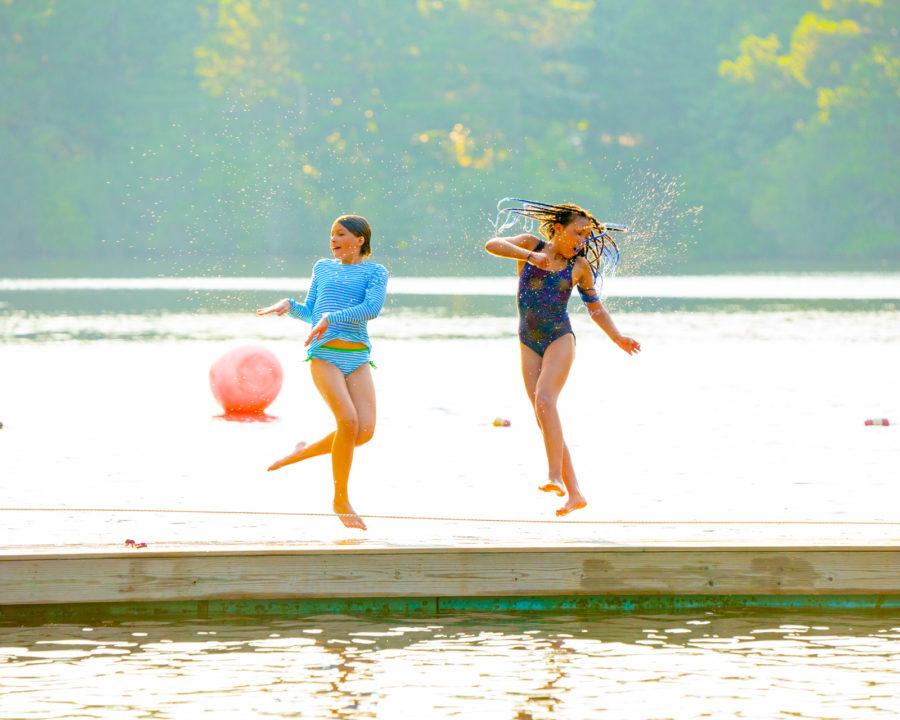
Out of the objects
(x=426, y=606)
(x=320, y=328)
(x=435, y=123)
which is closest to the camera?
(x=426, y=606)

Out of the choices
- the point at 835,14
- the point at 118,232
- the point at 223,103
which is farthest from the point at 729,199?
the point at 118,232

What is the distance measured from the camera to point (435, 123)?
82.6 metres

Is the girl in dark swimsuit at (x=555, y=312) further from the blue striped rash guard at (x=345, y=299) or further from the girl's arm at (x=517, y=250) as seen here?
the blue striped rash guard at (x=345, y=299)

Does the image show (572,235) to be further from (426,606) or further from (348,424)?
(426,606)

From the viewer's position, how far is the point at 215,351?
83.3 ft

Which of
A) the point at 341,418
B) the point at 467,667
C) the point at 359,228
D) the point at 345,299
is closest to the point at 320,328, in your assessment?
the point at 345,299

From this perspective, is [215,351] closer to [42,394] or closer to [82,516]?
[42,394]

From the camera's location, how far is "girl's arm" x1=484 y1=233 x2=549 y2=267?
877 cm

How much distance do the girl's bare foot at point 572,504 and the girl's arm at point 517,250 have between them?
1.29 metres

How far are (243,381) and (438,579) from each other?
8.97 meters

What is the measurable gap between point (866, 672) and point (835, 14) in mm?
79508

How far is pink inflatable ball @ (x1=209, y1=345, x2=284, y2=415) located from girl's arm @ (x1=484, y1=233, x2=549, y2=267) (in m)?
7.51

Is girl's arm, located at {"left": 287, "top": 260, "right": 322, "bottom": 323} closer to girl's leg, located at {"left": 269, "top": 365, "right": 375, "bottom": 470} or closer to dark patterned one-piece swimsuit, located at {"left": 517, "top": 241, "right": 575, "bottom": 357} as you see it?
girl's leg, located at {"left": 269, "top": 365, "right": 375, "bottom": 470}

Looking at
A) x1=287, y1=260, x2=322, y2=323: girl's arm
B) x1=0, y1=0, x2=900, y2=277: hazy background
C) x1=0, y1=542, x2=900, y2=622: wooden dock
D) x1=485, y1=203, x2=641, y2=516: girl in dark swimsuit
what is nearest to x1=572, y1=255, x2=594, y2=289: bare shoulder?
x1=485, y1=203, x2=641, y2=516: girl in dark swimsuit
